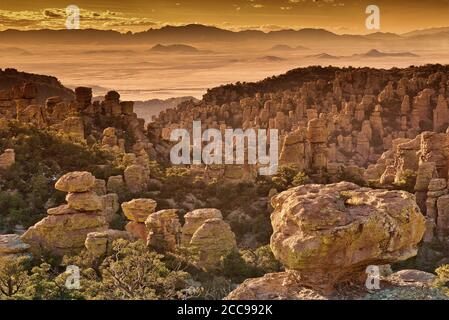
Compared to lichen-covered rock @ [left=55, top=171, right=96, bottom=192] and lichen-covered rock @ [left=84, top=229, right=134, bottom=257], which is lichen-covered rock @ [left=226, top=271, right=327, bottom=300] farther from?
lichen-covered rock @ [left=55, top=171, right=96, bottom=192]

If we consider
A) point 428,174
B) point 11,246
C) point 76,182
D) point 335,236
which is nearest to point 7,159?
point 76,182

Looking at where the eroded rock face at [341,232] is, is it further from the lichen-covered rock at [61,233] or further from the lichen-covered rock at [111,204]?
the lichen-covered rock at [111,204]

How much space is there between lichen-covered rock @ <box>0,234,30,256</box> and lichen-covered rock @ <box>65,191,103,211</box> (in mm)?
1586

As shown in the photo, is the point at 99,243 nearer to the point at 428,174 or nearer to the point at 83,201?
the point at 83,201

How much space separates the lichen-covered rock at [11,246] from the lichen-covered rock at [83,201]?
159 cm

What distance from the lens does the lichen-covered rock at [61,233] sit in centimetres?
1590

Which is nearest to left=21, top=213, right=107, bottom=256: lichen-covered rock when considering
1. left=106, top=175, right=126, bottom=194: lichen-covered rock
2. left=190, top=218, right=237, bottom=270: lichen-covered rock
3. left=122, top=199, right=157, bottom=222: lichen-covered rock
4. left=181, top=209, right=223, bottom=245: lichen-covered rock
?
left=122, top=199, right=157, bottom=222: lichen-covered rock

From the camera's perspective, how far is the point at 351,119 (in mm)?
56688

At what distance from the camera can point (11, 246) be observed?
14852 mm

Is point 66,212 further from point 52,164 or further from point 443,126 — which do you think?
point 443,126

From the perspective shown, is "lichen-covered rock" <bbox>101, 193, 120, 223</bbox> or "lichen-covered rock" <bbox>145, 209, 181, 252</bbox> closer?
"lichen-covered rock" <bbox>145, 209, 181, 252</bbox>

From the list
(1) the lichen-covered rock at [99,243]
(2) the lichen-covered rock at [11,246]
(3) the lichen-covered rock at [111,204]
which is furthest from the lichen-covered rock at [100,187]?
(1) the lichen-covered rock at [99,243]

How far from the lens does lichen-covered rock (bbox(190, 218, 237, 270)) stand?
16703mm
